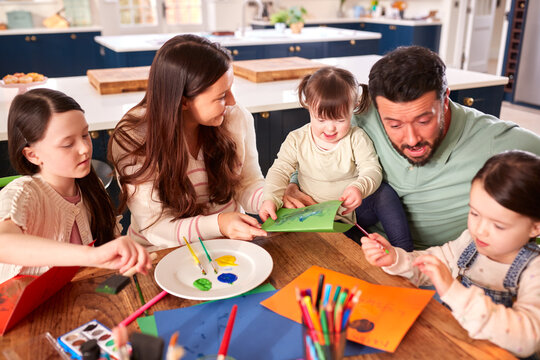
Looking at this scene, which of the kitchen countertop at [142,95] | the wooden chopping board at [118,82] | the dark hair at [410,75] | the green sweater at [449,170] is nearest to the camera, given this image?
the dark hair at [410,75]

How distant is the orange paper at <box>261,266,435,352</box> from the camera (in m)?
0.89

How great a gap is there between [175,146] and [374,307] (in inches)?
31.1

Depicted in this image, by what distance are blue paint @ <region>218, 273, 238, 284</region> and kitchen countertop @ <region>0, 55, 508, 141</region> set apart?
123cm

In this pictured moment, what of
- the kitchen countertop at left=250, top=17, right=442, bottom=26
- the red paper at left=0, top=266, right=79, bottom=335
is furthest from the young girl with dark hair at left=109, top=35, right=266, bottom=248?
the kitchen countertop at left=250, top=17, right=442, bottom=26

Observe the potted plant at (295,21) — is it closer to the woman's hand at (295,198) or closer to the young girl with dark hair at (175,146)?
the woman's hand at (295,198)

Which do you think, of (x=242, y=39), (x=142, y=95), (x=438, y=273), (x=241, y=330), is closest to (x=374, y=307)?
(x=438, y=273)

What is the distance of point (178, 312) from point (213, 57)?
0.77 m

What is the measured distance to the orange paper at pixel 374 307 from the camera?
2.93ft

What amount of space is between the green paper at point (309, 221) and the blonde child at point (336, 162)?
87mm

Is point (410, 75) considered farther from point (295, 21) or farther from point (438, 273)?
point (295, 21)

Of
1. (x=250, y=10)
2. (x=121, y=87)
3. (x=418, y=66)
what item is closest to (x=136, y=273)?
(x=418, y=66)

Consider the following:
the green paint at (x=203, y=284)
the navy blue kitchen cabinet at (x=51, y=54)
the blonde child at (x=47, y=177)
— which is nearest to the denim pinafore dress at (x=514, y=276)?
the green paint at (x=203, y=284)

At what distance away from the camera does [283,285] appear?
3.55 ft

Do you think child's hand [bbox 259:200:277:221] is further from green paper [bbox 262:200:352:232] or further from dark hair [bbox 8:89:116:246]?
dark hair [bbox 8:89:116:246]
